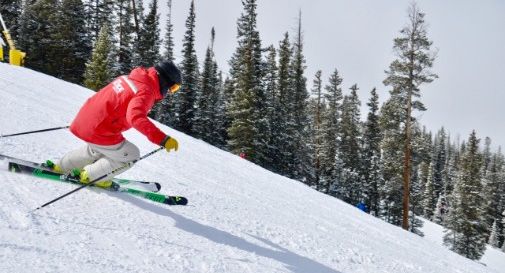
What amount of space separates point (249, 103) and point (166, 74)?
3228cm

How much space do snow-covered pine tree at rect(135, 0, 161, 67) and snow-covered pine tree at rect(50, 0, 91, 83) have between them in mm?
5139

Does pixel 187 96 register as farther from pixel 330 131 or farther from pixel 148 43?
pixel 330 131

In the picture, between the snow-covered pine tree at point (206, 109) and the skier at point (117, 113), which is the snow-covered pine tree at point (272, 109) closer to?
the snow-covered pine tree at point (206, 109)

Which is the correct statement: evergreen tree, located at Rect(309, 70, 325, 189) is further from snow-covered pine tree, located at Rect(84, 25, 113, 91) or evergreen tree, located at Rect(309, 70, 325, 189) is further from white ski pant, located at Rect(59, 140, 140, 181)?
white ski pant, located at Rect(59, 140, 140, 181)

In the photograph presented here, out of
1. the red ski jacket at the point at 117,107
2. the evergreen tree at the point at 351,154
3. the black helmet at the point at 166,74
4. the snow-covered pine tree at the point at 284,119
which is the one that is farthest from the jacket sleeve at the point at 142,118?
the evergreen tree at the point at 351,154

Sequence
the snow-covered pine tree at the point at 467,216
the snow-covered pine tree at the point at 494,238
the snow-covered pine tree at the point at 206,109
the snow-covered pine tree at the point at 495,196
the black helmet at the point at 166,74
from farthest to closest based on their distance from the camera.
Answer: the snow-covered pine tree at the point at 494,238, the snow-covered pine tree at the point at 495,196, the snow-covered pine tree at the point at 467,216, the snow-covered pine tree at the point at 206,109, the black helmet at the point at 166,74

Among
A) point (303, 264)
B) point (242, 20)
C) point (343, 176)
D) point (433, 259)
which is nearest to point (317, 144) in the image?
point (343, 176)

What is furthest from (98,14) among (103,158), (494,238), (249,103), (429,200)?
(494,238)

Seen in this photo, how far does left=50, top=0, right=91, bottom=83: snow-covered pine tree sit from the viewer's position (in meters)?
40.7

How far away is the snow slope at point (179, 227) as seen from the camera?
133 inches

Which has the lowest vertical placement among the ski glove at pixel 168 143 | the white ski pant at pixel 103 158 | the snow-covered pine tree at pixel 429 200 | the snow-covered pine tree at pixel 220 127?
the snow-covered pine tree at pixel 429 200

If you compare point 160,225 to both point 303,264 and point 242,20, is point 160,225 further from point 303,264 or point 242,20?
point 242,20

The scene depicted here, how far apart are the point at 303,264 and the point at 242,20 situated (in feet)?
119

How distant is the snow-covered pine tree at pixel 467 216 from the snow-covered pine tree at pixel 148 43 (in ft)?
118
